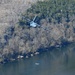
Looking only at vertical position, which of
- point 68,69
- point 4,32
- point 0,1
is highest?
point 0,1

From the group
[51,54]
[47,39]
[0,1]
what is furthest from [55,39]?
[0,1]

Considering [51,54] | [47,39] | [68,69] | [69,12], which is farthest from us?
[69,12]

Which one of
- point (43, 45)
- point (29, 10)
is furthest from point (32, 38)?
point (29, 10)

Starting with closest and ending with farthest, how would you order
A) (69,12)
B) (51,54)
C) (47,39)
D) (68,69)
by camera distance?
(68,69), (51,54), (47,39), (69,12)

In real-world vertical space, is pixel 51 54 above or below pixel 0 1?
below

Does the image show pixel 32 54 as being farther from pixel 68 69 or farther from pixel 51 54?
pixel 68 69

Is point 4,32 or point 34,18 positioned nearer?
point 4,32

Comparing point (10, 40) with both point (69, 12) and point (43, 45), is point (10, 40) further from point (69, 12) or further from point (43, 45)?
point (69, 12)
